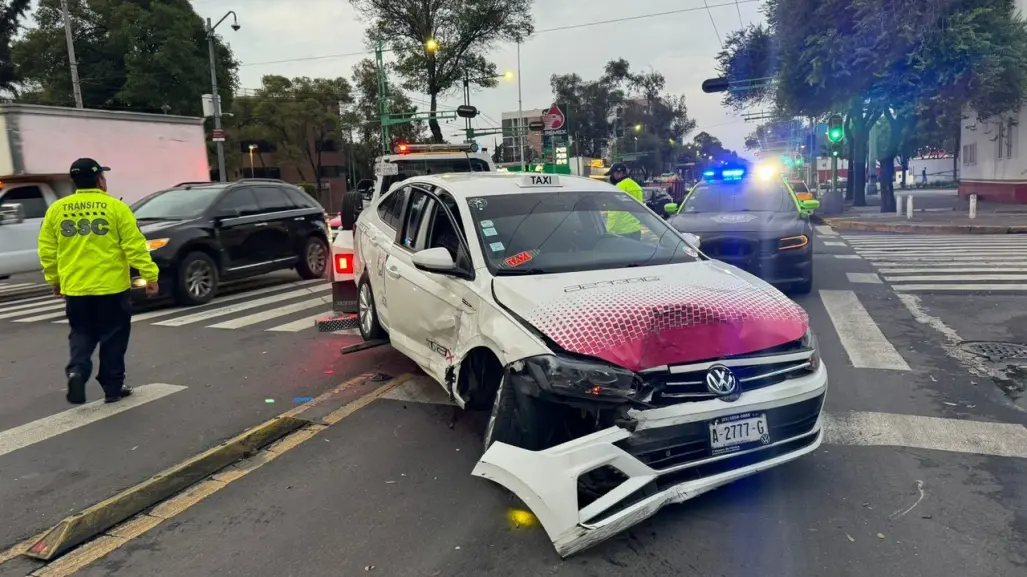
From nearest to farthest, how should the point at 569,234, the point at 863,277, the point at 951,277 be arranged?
the point at 569,234 < the point at 951,277 < the point at 863,277

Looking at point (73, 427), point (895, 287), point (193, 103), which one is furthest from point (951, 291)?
point (193, 103)

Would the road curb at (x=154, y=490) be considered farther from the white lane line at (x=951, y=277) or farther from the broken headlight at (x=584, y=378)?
the white lane line at (x=951, y=277)

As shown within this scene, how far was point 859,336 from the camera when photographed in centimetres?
776

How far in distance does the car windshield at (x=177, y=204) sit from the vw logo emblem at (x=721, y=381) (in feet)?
30.3

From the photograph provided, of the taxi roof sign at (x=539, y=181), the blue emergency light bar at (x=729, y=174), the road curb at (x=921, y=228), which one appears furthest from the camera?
the road curb at (x=921, y=228)

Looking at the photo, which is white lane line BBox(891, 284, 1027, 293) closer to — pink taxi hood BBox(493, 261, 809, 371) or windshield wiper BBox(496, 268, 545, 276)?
pink taxi hood BBox(493, 261, 809, 371)

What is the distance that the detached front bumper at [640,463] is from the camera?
3.23 meters

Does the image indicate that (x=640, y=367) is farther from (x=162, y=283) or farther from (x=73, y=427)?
(x=162, y=283)

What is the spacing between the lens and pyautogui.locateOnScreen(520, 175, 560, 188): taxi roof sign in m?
5.52

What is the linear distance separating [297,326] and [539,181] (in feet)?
15.0

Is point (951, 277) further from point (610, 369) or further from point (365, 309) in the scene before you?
point (610, 369)

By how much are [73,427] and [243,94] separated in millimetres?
59269

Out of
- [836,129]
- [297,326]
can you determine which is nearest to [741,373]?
[297,326]

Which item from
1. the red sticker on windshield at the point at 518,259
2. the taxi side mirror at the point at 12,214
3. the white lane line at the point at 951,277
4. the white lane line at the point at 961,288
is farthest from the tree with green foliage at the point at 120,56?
the red sticker on windshield at the point at 518,259
